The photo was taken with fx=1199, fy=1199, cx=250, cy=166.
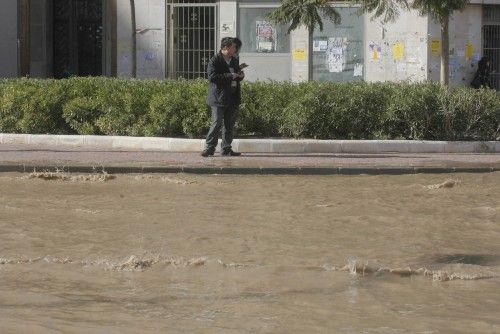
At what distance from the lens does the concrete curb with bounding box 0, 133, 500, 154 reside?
18.8 meters

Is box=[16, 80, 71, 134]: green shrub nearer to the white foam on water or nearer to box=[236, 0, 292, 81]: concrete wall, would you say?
the white foam on water

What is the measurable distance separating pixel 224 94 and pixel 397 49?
10.2 meters

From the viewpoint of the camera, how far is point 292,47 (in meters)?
27.9

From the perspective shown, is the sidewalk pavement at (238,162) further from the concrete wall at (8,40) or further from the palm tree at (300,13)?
the concrete wall at (8,40)

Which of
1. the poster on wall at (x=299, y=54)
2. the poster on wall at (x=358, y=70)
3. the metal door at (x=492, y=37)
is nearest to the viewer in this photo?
the poster on wall at (x=358, y=70)

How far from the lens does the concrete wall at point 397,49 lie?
2698 centimetres

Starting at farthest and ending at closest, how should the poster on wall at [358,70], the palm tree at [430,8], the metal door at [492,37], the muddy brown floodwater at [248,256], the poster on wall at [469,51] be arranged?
the metal door at [492,37], the poster on wall at [469,51], the poster on wall at [358,70], the palm tree at [430,8], the muddy brown floodwater at [248,256]

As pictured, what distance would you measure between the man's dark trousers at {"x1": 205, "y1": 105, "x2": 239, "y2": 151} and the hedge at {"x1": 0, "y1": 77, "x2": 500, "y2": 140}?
192cm

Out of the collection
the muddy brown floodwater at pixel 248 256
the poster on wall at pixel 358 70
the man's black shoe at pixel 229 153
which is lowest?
the muddy brown floodwater at pixel 248 256

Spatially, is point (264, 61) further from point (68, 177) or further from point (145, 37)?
point (68, 177)

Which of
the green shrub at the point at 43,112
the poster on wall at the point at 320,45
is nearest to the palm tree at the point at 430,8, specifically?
the poster on wall at the point at 320,45

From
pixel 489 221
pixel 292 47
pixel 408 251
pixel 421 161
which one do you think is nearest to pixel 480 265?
pixel 408 251

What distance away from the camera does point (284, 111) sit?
787 inches

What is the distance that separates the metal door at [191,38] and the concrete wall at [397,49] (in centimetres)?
372
